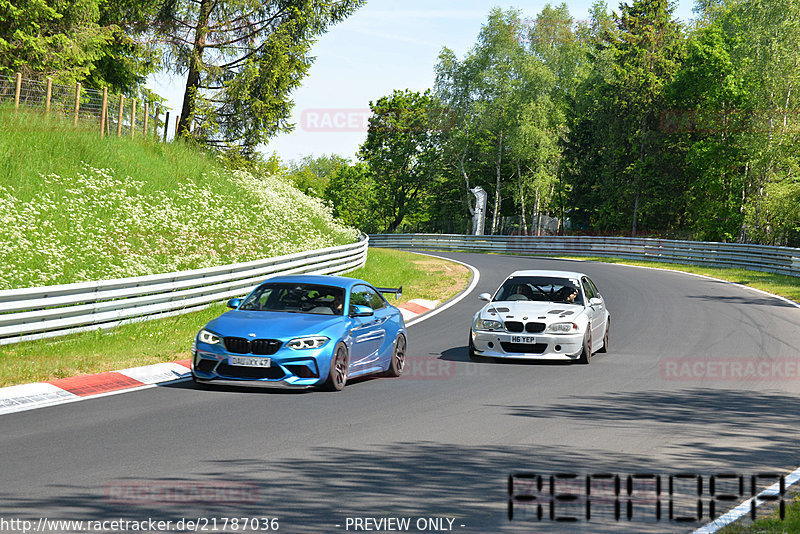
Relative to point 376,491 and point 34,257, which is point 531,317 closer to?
point 376,491

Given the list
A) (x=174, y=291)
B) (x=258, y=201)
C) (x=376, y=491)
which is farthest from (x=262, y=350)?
(x=258, y=201)

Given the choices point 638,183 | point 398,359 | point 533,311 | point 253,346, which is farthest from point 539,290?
point 638,183

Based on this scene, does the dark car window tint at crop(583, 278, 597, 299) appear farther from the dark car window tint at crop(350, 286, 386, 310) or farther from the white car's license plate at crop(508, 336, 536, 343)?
the dark car window tint at crop(350, 286, 386, 310)

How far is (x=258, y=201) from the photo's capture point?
32406 millimetres

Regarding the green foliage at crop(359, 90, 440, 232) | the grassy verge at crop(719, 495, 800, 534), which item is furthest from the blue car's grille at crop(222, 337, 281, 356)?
the green foliage at crop(359, 90, 440, 232)

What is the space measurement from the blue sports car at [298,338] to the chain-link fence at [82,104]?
1959cm

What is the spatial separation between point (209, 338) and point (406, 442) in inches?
149

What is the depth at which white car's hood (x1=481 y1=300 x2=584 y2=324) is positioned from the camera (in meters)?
15.3

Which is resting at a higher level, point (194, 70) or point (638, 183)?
point (194, 70)

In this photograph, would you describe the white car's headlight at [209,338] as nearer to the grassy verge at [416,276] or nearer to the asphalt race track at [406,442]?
the asphalt race track at [406,442]

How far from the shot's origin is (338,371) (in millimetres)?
12016

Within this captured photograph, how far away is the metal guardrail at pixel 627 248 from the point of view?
40.4 metres

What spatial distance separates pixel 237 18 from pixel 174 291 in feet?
79.2

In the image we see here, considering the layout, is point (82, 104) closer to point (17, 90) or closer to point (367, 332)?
point (17, 90)
